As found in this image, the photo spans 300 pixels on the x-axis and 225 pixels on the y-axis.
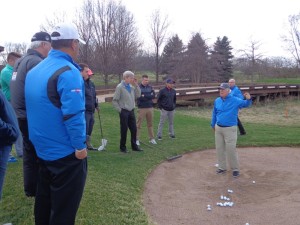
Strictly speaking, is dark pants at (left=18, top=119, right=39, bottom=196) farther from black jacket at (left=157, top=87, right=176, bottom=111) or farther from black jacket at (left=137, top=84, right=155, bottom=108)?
black jacket at (left=157, top=87, right=176, bottom=111)

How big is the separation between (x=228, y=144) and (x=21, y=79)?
15.2 ft

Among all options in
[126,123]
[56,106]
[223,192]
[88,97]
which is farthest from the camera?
[126,123]

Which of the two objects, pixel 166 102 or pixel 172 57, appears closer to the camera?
pixel 166 102

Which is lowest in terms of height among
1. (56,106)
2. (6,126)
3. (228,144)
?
(228,144)

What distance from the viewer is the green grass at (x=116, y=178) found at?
4.34 meters

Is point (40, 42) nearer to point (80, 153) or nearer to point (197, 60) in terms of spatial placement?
point (80, 153)

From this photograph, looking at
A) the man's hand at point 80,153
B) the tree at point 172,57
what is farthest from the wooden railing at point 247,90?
the man's hand at point 80,153

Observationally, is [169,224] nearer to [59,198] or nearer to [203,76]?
[59,198]

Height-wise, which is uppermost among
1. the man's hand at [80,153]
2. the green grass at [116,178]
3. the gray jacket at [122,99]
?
the gray jacket at [122,99]

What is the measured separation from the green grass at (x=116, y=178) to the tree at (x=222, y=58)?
38691mm

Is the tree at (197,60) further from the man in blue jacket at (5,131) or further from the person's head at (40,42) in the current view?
the man in blue jacket at (5,131)

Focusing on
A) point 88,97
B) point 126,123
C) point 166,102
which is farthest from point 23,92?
point 166,102

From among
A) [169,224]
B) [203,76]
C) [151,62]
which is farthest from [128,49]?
[169,224]

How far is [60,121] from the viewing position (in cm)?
276
